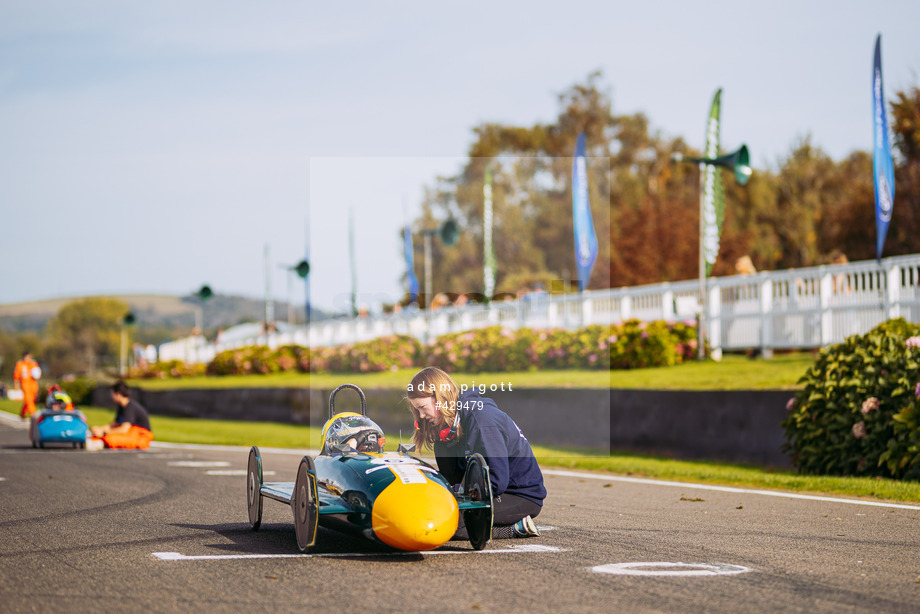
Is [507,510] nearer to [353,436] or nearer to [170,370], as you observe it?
[353,436]

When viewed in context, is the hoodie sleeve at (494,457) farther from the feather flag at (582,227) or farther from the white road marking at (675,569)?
the feather flag at (582,227)

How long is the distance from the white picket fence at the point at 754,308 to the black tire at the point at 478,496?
42.5 ft

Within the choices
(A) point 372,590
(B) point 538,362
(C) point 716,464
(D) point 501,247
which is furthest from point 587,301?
(D) point 501,247

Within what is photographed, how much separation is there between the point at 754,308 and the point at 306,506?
16.4m

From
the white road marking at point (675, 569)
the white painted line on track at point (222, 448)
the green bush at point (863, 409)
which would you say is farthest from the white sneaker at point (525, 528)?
the white painted line on track at point (222, 448)

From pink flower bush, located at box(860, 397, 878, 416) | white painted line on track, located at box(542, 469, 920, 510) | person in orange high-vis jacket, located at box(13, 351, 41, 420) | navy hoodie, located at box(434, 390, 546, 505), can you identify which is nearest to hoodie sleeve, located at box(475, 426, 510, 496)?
navy hoodie, located at box(434, 390, 546, 505)

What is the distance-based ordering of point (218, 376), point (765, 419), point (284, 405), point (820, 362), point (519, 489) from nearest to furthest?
point (519, 489)
point (820, 362)
point (765, 419)
point (284, 405)
point (218, 376)

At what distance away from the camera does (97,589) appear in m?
6.00

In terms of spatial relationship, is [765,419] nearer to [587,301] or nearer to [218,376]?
[587,301]

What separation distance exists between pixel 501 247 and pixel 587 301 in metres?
46.9

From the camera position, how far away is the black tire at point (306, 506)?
709cm

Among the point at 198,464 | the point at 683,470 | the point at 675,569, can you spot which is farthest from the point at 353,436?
the point at 198,464

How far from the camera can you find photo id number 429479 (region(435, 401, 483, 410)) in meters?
7.57

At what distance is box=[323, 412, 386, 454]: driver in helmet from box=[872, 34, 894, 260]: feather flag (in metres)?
13.1
